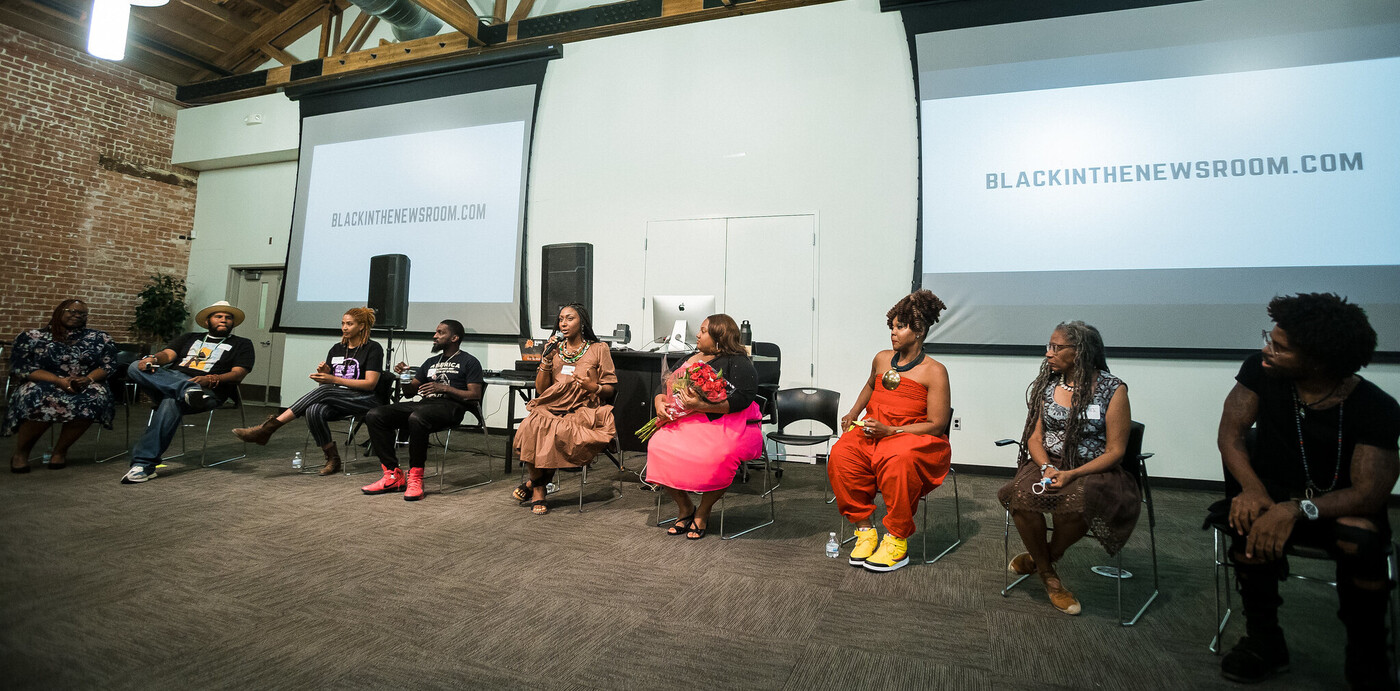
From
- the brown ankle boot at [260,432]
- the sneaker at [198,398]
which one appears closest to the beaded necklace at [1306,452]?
the brown ankle boot at [260,432]

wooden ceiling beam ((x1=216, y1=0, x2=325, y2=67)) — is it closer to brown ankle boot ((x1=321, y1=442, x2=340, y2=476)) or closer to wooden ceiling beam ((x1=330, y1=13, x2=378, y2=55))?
wooden ceiling beam ((x1=330, y1=13, x2=378, y2=55))

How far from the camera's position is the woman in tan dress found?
341 centimetres

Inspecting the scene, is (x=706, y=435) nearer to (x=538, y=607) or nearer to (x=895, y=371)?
(x=895, y=371)

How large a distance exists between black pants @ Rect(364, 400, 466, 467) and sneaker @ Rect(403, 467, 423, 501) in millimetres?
46

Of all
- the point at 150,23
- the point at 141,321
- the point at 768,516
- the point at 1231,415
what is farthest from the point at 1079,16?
the point at 141,321

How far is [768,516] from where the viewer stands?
11.7 feet

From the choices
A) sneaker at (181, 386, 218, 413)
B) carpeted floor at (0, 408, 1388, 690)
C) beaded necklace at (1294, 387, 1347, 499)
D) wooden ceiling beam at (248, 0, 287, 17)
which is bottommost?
carpeted floor at (0, 408, 1388, 690)

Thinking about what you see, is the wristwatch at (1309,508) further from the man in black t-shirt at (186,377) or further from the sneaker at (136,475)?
the sneaker at (136,475)

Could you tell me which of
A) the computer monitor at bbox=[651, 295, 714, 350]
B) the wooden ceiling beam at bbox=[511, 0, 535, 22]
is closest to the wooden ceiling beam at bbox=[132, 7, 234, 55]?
the wooden ceiling beam at bbox=[511, 0, 535, 22]

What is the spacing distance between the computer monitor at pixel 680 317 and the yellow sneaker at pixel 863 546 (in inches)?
76.2

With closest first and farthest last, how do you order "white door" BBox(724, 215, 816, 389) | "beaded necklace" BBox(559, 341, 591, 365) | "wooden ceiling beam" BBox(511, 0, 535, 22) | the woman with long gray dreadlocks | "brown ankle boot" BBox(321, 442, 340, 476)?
the woman with long gray dreadlocks
"beaded necklace" BBox(559, 341, 591, 365)
"brown ankle boot" BBox(321, 442, 340, 476)
"white door" BBox(724, 215, 816, 389)
"wooden ceiling beam" BBox(511, 0, 535, 22)

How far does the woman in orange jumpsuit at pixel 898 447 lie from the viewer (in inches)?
104

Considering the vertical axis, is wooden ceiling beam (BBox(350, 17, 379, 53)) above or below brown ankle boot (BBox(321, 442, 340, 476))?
above

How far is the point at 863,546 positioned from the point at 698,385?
3.39 feet
